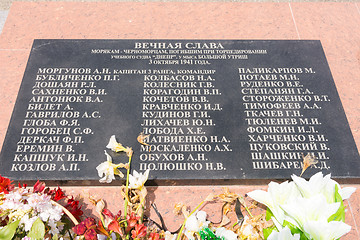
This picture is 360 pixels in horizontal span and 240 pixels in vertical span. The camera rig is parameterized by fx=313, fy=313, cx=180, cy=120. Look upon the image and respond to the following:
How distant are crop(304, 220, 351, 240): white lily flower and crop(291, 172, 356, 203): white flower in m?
0.24

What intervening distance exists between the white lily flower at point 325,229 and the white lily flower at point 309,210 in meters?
0.06

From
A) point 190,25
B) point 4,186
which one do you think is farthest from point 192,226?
point 190,25

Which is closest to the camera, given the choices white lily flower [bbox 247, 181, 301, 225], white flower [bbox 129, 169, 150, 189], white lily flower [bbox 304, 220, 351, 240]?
white lily flower [bbox 304, 220, 351, 240]

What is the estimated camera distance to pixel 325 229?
1667 mm

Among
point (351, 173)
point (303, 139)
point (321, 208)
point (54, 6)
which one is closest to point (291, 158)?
point (303, 139)

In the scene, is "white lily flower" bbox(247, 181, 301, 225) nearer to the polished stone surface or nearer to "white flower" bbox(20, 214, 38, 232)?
"white flower" bbox(20, 214, 38, 232)

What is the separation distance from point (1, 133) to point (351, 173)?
3311mm

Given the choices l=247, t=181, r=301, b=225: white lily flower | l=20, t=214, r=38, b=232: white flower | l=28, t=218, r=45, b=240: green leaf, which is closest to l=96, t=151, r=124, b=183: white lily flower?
l=20, t=214, r=38, b=232: white flower

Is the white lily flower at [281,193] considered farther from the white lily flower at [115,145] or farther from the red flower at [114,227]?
the white lily flower at [115,145]

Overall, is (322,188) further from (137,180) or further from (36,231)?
(36,231)

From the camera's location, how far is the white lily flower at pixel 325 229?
65.4 inches

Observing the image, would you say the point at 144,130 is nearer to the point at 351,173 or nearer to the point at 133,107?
the point at 133,107

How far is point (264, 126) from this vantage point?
3018 millimetres

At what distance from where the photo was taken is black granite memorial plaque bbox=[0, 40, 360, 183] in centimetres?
280
